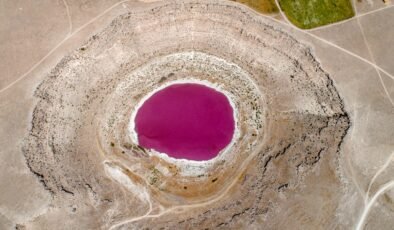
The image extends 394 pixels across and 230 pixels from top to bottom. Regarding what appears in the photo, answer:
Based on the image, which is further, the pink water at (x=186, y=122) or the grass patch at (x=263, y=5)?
the grass patch at (x=263, y=5)

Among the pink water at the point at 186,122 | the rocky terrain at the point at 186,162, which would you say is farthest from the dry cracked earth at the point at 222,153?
the pink water at the point at 186,122

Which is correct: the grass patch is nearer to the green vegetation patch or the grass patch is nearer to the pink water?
the green vegetation patch

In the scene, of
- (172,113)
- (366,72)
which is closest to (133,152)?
(172,113)

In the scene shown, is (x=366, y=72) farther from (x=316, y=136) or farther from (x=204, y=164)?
(x=204, y=164)

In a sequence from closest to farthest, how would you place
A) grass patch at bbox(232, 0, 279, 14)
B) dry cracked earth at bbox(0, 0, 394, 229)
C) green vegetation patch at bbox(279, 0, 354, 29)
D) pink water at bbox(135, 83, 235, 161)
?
1. dry cracked earth at bbox(0, 0, 394, 229)
2. pink water at bbox(135, 83, 235, 161)
3. green vegetation patch at bbox(279, 0, 354, 29)
4. grass patch at bbox(232, 0, 279, 14)

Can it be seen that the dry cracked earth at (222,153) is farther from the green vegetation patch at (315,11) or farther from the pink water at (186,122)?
the green vegetation patch at (315,11)

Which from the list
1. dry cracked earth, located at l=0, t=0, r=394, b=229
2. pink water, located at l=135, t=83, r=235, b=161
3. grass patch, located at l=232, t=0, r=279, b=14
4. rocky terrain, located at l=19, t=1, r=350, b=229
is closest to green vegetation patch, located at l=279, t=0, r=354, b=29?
grass patch, located at l=232, t=0, r=279, b=14
